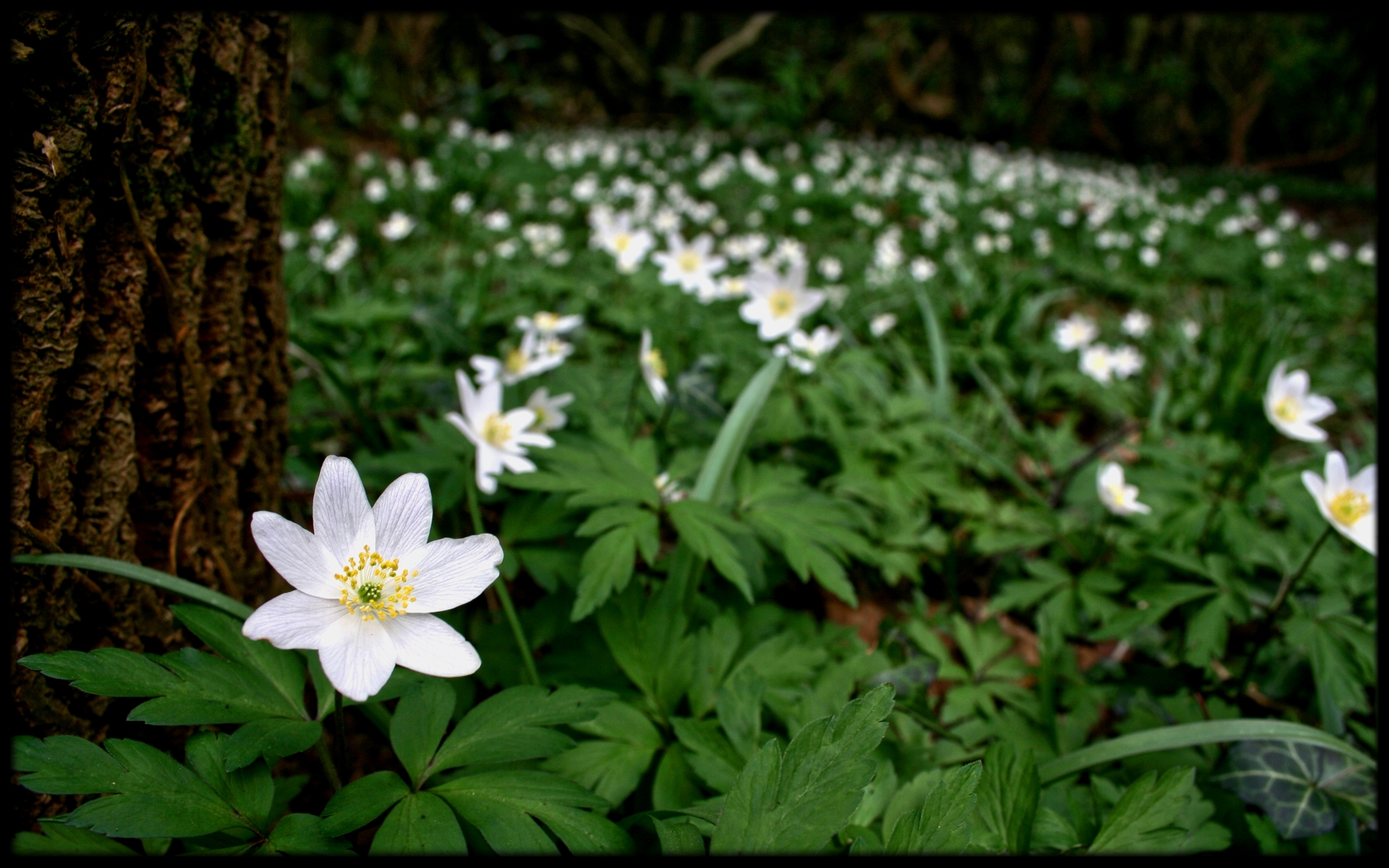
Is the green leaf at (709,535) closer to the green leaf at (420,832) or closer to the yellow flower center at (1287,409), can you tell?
the green leaf at (420,832)

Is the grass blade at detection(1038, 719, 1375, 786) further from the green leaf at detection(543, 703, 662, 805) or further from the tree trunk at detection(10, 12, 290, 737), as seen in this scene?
the tree trunk at detection(10, 12, 290, 737)

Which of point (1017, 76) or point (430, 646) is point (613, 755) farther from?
point (1017, 76)

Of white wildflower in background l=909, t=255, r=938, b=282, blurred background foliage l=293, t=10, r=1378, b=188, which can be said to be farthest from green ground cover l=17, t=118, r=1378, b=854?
blurred background foliage l=293, t=10, r=1378, b=188

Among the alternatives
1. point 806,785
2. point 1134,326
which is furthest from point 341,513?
point 1134,326

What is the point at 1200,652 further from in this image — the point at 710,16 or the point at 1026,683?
the point at 710,16

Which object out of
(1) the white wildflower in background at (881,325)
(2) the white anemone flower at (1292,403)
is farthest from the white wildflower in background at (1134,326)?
(2) the white anemone flower at (1292,403)

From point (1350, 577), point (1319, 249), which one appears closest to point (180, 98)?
point (1350, 577)
